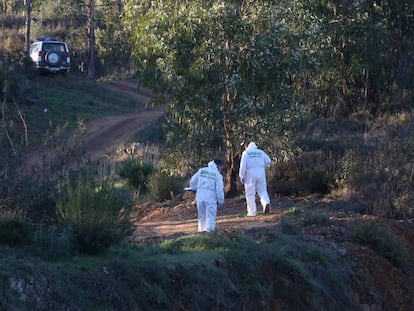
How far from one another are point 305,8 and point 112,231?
12.9 meters

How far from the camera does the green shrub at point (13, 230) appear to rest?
11.3m

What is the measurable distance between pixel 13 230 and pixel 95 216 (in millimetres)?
1067

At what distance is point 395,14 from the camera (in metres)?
31.5

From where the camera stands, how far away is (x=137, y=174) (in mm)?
24031

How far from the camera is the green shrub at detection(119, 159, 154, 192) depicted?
23.8 metres

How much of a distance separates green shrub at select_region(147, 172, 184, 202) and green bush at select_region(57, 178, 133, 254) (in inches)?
391

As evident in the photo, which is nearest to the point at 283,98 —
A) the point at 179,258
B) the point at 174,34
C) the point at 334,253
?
the point at 174,34

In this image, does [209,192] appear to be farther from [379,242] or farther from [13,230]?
[13,230]

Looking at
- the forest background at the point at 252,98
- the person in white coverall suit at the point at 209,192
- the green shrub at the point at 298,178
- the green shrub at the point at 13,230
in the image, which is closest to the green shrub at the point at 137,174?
the forest background at the point at 252,98

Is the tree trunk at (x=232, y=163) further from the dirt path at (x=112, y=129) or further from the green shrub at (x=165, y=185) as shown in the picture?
the dirt path at (x=112, y=129)

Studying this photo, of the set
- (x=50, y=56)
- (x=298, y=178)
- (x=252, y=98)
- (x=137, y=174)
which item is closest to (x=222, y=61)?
(x=252, y=98)

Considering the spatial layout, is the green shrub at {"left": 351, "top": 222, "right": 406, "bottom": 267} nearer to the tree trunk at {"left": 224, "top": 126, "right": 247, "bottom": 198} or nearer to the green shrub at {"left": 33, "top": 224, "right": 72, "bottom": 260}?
the tree trunk at {"left": 224, "top": 126, "right": 247, "bottom": 198}

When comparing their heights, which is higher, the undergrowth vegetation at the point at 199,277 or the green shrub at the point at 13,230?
the green shrub at the point at 13,230

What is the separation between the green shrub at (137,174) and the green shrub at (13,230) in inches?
475
